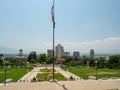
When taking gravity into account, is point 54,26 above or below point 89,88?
above

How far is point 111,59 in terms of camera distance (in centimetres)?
8838

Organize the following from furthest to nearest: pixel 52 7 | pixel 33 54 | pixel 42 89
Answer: pixel 33 54
pixel 52 7
pixel 42 89

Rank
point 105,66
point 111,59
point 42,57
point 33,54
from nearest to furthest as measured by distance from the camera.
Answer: point 105,66 < point 111,59 < point 42,57 < point 33,54

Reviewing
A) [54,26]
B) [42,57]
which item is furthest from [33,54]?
[54,26]

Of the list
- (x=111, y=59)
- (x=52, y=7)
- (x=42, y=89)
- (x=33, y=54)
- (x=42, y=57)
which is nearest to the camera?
(x=42, y=89)

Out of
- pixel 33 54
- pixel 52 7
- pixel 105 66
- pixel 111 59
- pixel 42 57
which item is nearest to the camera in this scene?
pixel 52 7

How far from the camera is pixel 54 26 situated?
31656mm

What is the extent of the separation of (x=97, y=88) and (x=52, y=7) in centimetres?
1278

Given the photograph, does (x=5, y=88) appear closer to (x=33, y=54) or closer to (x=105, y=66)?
(x=105, y=66)

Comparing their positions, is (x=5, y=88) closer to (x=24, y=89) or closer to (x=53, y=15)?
(x=24, y=89)

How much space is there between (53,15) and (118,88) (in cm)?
1303

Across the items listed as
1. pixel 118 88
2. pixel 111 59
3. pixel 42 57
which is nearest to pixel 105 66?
pixel 111 59

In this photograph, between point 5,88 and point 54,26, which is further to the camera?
point 54,26

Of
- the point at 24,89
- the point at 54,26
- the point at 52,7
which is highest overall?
the point at 52,7
